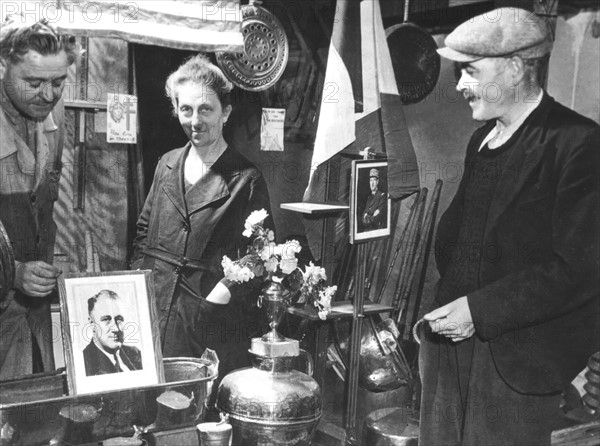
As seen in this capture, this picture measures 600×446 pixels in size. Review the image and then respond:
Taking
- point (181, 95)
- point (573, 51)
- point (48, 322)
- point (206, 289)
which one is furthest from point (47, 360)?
point (573, 51)

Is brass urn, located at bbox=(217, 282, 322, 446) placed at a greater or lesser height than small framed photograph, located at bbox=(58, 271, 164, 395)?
lesser

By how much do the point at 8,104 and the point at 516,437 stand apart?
270cm

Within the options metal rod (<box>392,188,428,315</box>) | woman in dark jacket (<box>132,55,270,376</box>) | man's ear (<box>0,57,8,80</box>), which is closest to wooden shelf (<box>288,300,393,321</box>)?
metal rod (<box>392,188,428,315</box>)

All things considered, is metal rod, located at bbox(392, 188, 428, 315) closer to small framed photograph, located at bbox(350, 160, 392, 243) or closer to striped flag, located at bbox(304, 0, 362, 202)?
small framed photograph, located at bbox(350, 160, 392, 243)

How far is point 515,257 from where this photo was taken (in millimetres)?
3771

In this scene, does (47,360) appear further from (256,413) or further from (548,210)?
(548,210)

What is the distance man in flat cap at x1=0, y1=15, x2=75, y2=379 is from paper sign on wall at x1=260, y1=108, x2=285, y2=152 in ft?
3.23

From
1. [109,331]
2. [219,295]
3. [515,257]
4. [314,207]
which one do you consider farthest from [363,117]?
[109,331]

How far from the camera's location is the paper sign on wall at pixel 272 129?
3893mm

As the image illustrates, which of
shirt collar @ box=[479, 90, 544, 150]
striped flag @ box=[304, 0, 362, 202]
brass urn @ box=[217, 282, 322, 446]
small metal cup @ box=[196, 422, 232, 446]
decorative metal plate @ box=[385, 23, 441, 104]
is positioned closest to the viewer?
small metal cup @ box=[196, 422, 232, 446]

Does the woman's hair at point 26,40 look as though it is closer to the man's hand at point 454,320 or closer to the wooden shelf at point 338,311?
the wooden shelf at point 338,311

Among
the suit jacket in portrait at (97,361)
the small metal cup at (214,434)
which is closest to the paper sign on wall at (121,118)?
the suit jacket in portrait at (97,361)

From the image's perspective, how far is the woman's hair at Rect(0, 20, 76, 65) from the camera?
10.3 ft

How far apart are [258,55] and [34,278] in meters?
1.48
